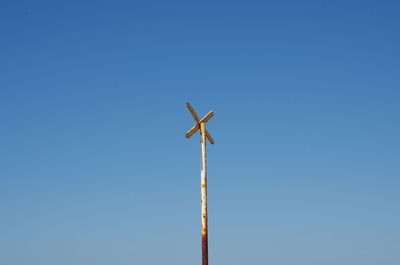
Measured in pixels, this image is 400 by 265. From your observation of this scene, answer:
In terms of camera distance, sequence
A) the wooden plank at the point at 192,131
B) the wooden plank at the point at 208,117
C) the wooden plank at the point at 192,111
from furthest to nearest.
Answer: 1. the wooden plank at the point at 208,117
2. the wooden plank at the point at 192,131
3. the wooden plank at the point at 192,111

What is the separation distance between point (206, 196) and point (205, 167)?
944 millimetres

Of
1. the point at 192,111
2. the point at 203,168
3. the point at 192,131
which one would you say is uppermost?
the point at 192,111

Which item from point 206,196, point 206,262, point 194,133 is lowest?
point 206,262

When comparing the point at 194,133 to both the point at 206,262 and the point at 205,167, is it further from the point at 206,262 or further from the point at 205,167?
the point at 206,262

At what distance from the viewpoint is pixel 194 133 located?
19078 mm

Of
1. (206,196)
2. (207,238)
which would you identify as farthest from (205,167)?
(207,238)

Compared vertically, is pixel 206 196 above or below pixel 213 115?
below

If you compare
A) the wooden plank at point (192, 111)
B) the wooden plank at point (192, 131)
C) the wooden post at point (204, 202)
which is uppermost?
the wooden plank at point (192, 111)

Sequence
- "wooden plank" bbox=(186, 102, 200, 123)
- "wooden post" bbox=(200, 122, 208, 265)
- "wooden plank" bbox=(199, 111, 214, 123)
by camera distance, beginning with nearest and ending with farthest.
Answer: "wooden post" bbox=(200, 122, 208, 265), "wooden plank" bbox=(186, 102, 200, 123), "wooden plank" bbox=(199, 111, 214, 123)

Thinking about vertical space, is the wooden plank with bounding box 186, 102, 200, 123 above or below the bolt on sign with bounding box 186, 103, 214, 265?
above

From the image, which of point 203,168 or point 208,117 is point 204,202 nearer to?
point 203,168

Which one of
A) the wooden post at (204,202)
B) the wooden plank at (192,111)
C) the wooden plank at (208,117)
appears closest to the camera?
the wooden post at (204,202)

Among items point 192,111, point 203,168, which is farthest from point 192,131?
point 203,168

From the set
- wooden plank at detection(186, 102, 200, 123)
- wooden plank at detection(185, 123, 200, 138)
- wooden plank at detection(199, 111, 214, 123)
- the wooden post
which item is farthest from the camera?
wooden plank at detection(199, 111, 214, 123)
